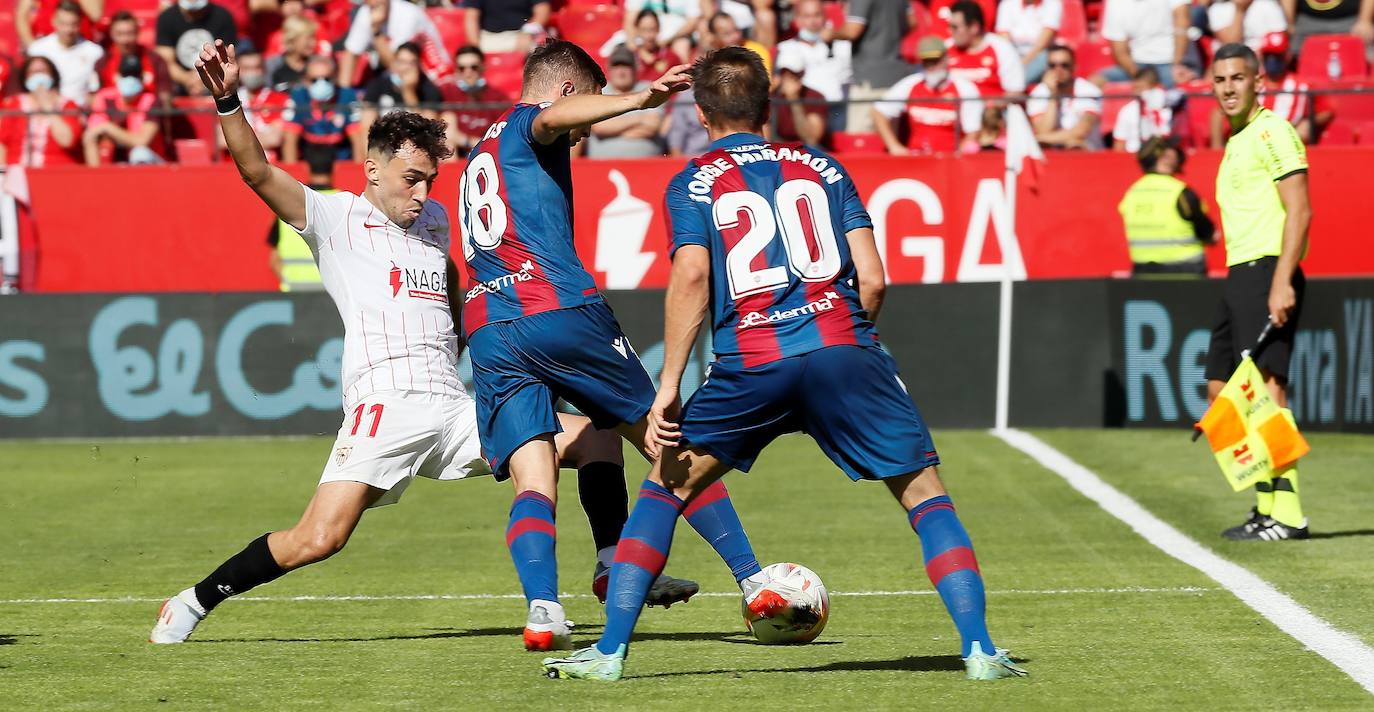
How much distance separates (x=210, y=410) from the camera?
14.9 meters

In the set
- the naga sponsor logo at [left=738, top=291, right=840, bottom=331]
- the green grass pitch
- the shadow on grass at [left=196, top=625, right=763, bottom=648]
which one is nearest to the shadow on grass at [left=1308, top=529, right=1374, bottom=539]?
the green grass pitch

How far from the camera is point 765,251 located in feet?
18.6

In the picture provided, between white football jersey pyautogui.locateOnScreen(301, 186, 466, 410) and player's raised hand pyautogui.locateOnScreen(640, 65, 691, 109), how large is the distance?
1.56 meters

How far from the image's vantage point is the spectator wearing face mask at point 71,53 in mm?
18281

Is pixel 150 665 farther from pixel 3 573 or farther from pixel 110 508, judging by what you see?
pixel 110 508

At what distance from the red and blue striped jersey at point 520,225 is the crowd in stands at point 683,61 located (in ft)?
33.2

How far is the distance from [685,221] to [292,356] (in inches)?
382

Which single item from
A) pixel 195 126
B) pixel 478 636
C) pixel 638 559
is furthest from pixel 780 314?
pixel 195 126

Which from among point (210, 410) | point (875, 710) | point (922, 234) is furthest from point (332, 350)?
point (875, 710)

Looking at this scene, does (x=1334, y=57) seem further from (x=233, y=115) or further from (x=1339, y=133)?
(x=233, y=115)

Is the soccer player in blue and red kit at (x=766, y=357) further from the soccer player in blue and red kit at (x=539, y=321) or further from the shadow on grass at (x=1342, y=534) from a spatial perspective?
the shadow on grass at (x=1342, y=534)

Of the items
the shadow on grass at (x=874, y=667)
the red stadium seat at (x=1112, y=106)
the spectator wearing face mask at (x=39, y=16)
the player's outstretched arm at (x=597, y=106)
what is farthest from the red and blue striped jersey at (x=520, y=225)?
the spectator wearing face mask at (x=39, y=16)

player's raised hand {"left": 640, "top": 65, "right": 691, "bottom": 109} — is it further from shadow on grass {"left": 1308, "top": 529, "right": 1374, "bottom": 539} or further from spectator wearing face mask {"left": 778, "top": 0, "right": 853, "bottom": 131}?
spectator wearing face mask {"left": 778, "top": 0, "right": 853, "bottom": 131}

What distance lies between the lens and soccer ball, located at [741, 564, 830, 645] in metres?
6.40
